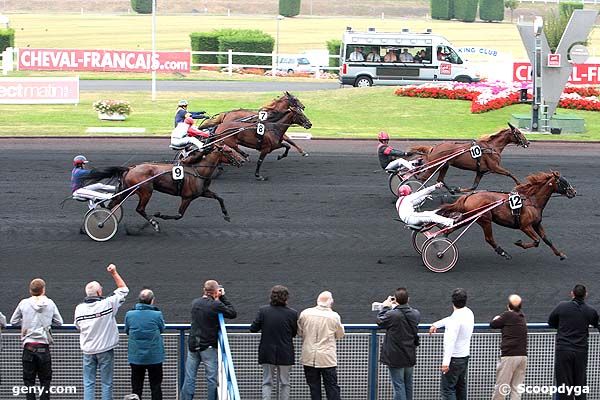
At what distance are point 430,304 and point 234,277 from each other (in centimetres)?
286

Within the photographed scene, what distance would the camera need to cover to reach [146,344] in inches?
394

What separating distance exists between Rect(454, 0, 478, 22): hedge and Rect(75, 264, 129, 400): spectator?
3085 inches

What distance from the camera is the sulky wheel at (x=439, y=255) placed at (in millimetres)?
15367

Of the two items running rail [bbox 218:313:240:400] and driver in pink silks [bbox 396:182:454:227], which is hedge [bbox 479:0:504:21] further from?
running rail [bbox 218:313:240:400]

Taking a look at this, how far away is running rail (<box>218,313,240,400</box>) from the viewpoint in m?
8.28

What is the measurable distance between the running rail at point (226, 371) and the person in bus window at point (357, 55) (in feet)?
108

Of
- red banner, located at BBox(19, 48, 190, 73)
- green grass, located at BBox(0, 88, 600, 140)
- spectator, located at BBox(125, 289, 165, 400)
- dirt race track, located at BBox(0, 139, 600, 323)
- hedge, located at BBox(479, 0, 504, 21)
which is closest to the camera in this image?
spectator, located at BBox(125, 289, 165, 400)

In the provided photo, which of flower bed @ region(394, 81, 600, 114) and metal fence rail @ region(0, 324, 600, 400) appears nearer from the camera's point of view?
metal fence rail @ region(0, 324, 600, 400)

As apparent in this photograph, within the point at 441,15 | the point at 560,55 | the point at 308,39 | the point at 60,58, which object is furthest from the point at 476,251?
the point at 441,15

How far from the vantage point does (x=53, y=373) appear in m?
10.4

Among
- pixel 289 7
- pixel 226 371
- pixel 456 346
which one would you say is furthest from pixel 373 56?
pixel 289 7

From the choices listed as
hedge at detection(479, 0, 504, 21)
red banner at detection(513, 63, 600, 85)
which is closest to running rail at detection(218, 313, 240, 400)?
red banner at detection(513, 63, 600, 85)

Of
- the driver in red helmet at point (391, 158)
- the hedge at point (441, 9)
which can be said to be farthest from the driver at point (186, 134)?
the hedge at point (441, 9)

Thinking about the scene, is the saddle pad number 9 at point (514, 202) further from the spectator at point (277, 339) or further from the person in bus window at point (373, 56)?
the person in bus window at point (373, 56)
